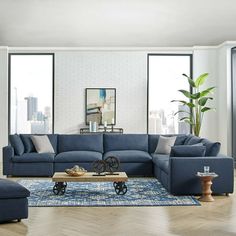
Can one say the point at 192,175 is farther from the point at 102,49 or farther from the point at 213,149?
the point at 102,49

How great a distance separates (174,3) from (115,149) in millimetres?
3208

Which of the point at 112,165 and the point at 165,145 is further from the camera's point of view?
the point at 165,145

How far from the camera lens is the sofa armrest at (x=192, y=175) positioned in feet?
22.4

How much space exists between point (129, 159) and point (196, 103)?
11.3 ft

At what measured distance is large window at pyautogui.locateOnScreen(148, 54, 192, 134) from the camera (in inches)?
466

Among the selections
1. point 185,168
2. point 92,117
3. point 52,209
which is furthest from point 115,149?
point 52,209

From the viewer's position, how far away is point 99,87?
38.3ft

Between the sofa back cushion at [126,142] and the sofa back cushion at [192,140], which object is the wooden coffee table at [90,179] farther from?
the sofa back cushion at [126,142]

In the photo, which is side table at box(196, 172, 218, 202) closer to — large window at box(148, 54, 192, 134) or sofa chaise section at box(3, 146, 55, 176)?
sofa chaise section at box(3, 146, 55, 176)

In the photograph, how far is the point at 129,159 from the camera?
349 inches

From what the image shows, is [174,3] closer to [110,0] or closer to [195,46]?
[110,0]

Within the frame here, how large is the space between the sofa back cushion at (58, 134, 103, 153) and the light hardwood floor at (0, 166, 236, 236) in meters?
3.68

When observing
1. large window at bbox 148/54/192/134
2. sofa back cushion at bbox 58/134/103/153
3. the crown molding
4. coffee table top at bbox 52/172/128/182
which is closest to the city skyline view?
the crown molding

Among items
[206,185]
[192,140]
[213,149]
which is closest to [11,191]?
[206,185]
